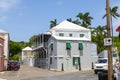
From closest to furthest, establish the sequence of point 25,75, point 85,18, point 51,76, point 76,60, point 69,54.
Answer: point 51,76, point 25,75, point 69,54, point 76,60, point 85,18

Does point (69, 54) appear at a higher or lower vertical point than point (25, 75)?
higher

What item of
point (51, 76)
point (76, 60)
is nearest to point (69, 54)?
point (76, 60)

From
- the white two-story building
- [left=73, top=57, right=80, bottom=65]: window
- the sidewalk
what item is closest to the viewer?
the sidewalk

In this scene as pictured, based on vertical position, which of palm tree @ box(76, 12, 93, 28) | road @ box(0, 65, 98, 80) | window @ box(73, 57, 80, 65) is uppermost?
palm tree @ box(76, 12, 93, 28)

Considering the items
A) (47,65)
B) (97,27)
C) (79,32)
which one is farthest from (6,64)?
(97,27)

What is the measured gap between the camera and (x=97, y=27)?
93.8 m

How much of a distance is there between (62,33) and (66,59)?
1225cm

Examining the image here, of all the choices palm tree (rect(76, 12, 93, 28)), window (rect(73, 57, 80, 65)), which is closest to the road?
window (rect(73, 57, 80, 65))

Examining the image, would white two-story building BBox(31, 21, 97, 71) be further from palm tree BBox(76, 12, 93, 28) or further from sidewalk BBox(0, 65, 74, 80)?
Answer: palm tree BBox(76, 12, 93, 28)

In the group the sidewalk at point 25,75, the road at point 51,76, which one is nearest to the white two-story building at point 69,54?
the sidewalk at point 25,75

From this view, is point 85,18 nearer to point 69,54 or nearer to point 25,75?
point 69,54

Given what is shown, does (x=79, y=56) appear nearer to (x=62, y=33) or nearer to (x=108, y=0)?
(x=62, y=33)

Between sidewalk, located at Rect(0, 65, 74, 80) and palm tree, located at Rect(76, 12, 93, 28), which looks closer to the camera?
sidewalk, located at Rect(0, 65, 74, 80)

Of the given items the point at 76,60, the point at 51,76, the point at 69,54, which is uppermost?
the point at 69,54
